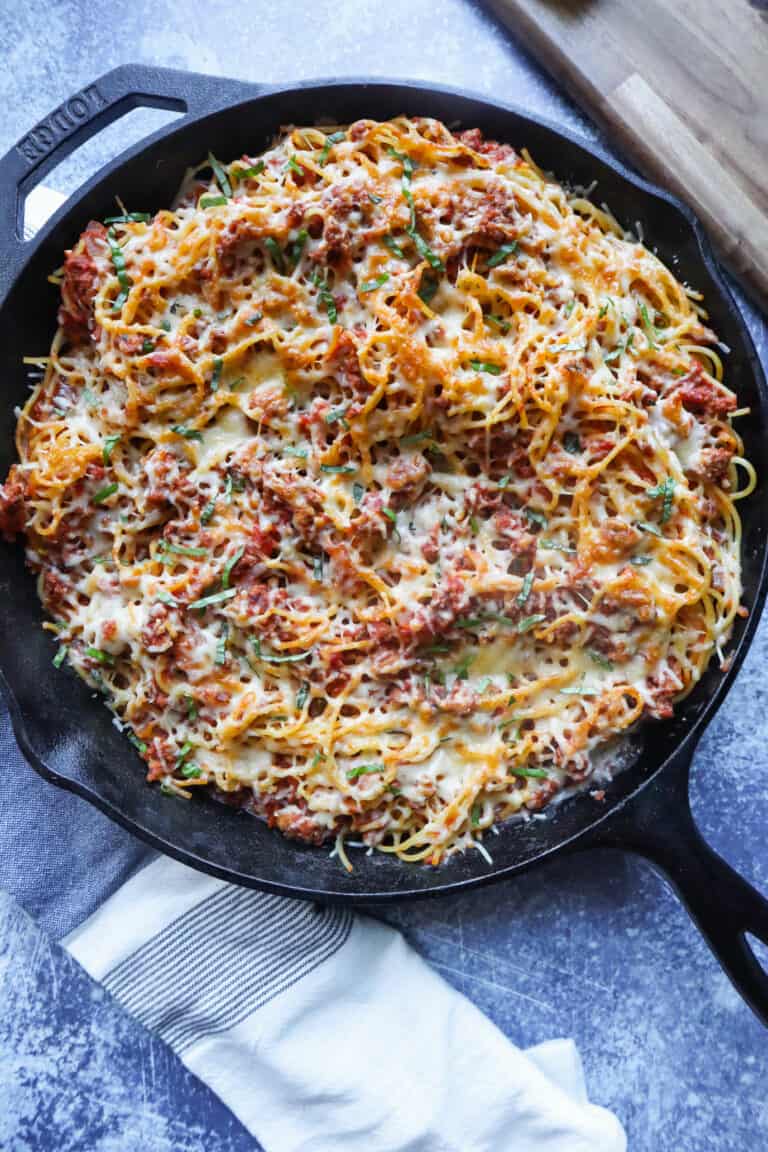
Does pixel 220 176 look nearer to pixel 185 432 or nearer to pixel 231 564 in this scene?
pixel 185 432

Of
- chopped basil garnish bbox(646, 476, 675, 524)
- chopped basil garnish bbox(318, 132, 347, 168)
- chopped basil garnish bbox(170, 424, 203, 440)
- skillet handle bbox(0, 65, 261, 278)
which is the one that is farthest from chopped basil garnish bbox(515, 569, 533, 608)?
skillet handle bbox(0, 65, 261, 278)

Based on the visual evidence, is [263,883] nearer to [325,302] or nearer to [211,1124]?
[211,1124]

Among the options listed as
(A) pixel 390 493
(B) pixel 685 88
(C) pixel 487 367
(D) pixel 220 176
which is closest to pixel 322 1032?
(A) pixel 390 493

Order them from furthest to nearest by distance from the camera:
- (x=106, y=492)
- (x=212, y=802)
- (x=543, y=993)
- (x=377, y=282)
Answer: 1. (x=543, y=993)
2. (x=212, y=802)
3. (x=106, y=492)
4. (x=377, y=282)

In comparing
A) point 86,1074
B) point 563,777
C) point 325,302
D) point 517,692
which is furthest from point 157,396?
point 86,1074

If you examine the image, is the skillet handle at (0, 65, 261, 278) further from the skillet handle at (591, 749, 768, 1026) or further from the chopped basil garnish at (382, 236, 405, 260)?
the skillet handle at (591, 749, 768, 1026)
